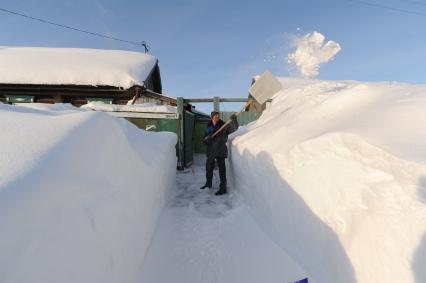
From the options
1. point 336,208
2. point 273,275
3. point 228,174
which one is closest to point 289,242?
point 273,275

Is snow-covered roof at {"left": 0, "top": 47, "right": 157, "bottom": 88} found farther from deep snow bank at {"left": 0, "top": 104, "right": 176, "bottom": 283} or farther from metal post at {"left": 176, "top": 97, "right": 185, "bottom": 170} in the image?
deep snow bank at {"left": 0, "top": 104, "right": 176, "bottom": 283}

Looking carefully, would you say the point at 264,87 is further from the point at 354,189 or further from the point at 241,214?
the point at 354,189

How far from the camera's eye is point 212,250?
2637 mm

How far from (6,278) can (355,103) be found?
3237 mm

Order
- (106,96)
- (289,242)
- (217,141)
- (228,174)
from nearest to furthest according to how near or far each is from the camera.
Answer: (289,242), (217,141), (228,174), (106,96)

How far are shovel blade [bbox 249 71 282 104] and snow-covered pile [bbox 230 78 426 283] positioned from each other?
3.42 m

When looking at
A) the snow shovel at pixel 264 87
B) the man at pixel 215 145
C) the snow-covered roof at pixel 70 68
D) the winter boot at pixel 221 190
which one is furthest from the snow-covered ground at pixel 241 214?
the snow-covered roof at pixel 70 68

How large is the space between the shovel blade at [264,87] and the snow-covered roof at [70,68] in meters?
6.63

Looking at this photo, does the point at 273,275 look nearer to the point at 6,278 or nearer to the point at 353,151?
the point at 353,151

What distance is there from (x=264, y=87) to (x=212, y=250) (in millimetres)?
4893

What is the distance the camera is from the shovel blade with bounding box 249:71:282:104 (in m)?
6.61

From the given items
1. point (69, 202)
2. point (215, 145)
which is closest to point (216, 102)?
point (215, 145)

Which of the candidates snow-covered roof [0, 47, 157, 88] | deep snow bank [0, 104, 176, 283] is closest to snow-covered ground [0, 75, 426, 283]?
deep snow bank [0, 104, 176, 283]

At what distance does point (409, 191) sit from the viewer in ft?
4.74
